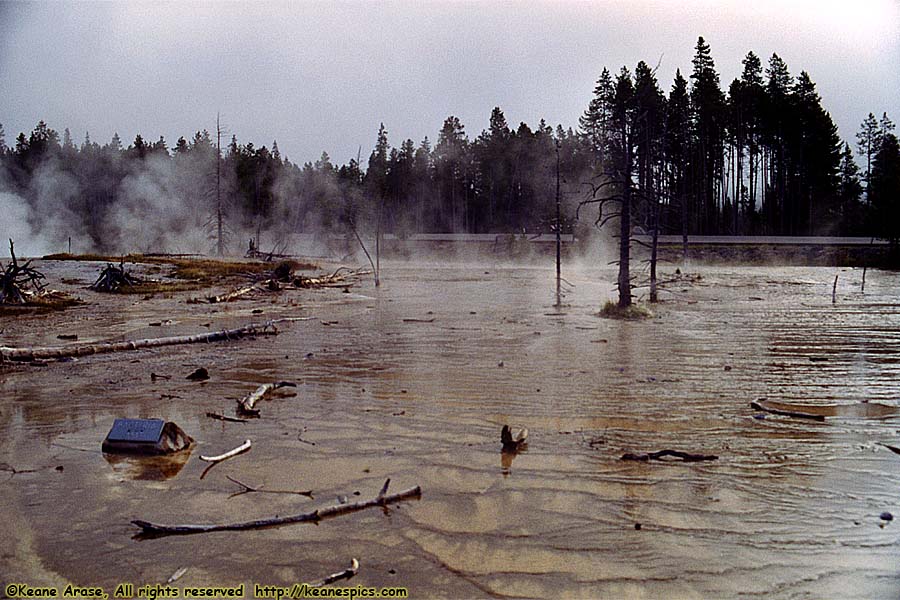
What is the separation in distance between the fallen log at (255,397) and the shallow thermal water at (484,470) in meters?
0.18

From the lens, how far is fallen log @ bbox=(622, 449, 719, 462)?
21.4 feet

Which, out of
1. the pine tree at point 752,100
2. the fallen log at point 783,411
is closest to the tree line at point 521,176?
the pine tree at point 752,100

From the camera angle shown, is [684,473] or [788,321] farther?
[788,321]

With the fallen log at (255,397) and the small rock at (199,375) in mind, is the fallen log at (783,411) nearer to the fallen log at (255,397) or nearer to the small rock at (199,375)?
the fallen log at (255,397)

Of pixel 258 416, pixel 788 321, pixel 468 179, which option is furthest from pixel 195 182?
pixel 258 416

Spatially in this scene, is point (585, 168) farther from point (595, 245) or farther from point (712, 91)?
point (712, 91)

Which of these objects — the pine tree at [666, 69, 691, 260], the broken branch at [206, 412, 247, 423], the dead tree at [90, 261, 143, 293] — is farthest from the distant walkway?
the broken branch at [206, 412, 247, 423]

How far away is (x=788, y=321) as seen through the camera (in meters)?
18.3

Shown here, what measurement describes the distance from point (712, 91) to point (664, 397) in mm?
56817

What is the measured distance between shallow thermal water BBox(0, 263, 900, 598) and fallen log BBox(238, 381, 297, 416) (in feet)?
0.60

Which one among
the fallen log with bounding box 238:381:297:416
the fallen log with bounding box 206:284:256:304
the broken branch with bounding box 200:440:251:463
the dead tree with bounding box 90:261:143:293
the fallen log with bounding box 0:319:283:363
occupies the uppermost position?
the dead tree with bounding box 90:261:143:293

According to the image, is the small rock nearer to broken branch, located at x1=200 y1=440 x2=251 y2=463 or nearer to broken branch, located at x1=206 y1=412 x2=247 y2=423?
broken branch, located at x1=206 y1=412 x2=247 y2=423

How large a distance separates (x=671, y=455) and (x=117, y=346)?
10.1m

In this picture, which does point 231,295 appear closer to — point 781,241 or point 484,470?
point 484,470
